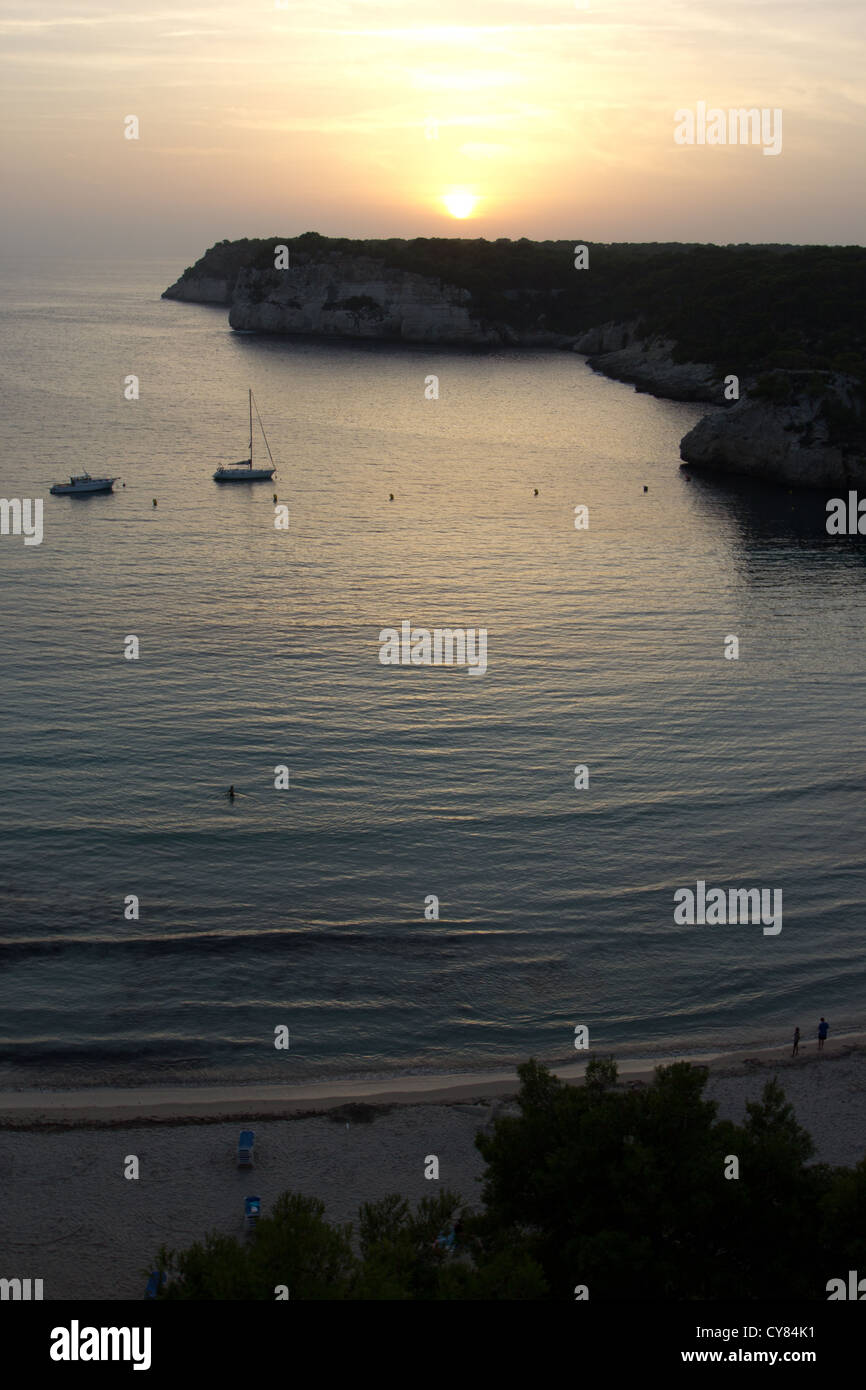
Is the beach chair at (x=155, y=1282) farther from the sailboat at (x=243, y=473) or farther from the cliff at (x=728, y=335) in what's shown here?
the cliff at (x=728, y=335)

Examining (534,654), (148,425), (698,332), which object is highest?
(698,332)

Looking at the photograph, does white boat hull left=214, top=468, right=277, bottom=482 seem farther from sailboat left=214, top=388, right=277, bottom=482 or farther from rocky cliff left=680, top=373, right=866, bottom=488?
rocky cliff left=680, top=373, right=866, bottom=488

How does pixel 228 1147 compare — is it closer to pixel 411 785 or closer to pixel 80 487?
pixel 411 785

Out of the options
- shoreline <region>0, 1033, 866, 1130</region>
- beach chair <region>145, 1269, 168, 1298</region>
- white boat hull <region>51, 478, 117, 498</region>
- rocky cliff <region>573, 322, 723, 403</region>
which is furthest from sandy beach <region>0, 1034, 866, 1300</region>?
rocky cliff <region>573, 322, 723, 403</region>

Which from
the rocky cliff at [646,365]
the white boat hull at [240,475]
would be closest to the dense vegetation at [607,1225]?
the white boat hull at [240,475]

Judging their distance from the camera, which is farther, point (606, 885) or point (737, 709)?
point (737, 709)

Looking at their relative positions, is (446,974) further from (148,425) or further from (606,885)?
(148,425)
